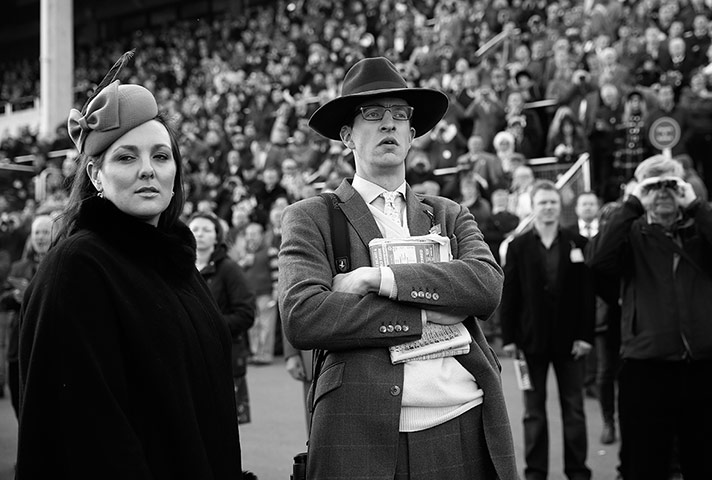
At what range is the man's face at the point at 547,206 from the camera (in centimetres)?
614

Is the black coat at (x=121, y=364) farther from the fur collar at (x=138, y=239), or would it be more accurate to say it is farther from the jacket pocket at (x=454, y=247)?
the jacket pocket at (x=454, y=247)

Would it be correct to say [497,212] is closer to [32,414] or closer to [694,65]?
[694,65]

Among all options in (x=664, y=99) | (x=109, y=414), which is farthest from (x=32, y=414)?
(x=664, y=99)

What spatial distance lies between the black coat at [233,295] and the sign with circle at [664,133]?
20.1ft

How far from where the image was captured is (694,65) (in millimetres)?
12320

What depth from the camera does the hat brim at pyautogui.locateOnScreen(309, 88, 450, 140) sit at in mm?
3107

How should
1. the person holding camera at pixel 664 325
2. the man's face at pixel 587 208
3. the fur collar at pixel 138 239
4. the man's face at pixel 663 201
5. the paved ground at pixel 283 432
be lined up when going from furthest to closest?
the man's face at pixel 587 208 < the paved ground at pixel 283 432 < the man's face at pixel 663 201 < the person holding camera at pixel 664 325 < the fur collar at pixel 138 239

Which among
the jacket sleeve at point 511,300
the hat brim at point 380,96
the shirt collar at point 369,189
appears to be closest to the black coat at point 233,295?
the jacket sleeve at point 511,300

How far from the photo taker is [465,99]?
46.1 feet

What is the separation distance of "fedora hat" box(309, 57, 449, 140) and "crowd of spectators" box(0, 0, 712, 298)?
4.30 metres

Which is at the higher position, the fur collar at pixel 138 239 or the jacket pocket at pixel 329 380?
the fur collar at pixel 138 239

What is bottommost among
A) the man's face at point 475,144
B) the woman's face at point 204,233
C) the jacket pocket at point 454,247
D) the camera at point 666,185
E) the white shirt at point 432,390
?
the white shirt at point 432,390

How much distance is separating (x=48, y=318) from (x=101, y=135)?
24.2 inches

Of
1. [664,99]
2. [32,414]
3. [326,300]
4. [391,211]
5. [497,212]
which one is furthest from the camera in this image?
[664,99]
